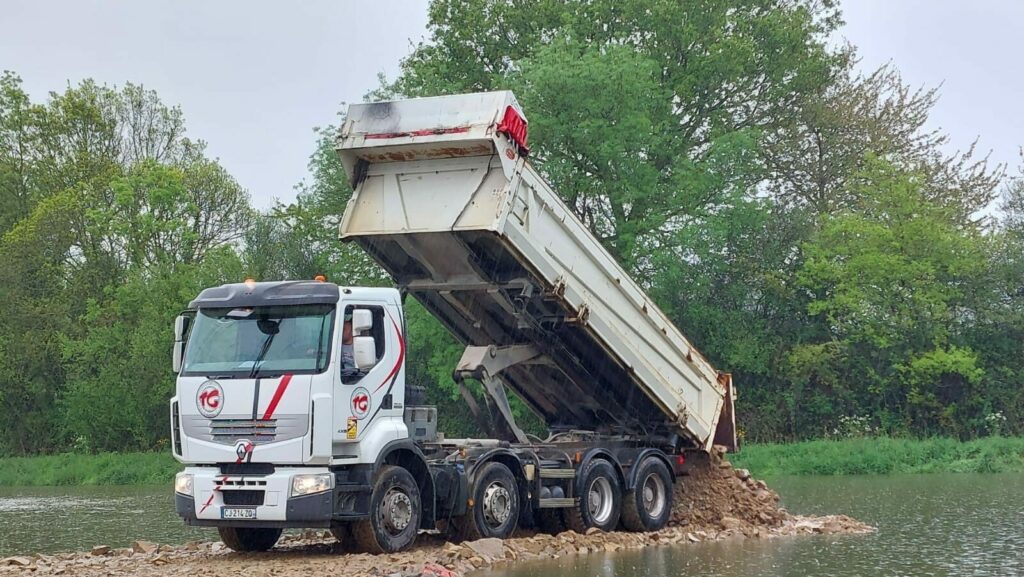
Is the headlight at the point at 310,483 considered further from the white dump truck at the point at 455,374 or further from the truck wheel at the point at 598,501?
the truck wheel at the point at 598,501

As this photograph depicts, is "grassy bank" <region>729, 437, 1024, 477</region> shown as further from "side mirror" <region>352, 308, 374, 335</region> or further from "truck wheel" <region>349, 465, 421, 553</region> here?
"side mirror" <region>352, 308, 374, 335</region>

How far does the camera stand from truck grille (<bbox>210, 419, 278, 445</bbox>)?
11.7 meters

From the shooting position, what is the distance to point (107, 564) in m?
11.7

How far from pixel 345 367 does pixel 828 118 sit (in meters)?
29.4

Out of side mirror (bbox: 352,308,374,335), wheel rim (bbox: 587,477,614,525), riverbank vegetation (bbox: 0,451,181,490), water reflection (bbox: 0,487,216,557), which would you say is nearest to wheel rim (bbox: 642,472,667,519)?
wheel rim (bbox: 587,477,614,525)

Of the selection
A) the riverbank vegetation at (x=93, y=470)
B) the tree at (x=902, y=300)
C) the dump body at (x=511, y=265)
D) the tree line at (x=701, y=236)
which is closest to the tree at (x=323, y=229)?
the tree line at (x=701, y=236)

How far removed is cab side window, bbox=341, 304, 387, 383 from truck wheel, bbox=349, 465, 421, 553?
3.29 ft

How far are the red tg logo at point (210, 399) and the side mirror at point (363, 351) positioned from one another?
1328mm

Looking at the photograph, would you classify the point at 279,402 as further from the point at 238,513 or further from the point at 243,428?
the point at 238,513

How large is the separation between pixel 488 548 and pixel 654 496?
4264mm

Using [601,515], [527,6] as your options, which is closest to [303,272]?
[527,6]

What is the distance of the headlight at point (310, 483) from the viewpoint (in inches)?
454

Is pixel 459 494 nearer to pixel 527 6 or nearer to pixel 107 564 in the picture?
pixel 107 564

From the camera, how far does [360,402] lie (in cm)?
1198
